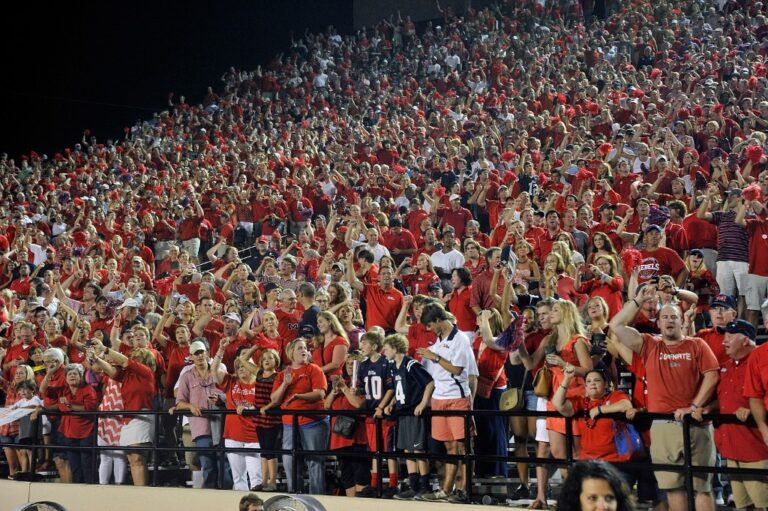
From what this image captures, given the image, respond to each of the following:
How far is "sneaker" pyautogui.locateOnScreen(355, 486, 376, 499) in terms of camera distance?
780 cm

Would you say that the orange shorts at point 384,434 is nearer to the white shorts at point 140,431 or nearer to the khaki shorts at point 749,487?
the white shorts at point 140,431

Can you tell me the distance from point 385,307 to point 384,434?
86.6 inches

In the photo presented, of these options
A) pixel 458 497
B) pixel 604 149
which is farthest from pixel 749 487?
pixel 604 149

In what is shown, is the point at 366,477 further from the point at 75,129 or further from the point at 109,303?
the point at 75,129

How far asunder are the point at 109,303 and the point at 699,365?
7.71 meters

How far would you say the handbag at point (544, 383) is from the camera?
282 inches

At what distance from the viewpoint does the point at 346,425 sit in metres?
8.02

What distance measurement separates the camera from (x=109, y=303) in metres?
12.0

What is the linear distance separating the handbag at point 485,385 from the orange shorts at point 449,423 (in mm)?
334

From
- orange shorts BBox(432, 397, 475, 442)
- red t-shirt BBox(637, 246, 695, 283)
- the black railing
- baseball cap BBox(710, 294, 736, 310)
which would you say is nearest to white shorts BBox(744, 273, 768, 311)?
red t-shirt BBox(637, 246, 695, 283)

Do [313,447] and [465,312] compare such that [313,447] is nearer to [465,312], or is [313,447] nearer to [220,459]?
[220,459]

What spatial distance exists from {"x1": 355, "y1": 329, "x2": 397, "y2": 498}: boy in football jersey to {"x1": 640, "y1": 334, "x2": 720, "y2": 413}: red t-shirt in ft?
6.85

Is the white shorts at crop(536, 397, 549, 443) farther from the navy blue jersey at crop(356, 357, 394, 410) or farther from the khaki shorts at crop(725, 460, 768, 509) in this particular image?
the khaki shorts at crop(725, 460, 768, 509)

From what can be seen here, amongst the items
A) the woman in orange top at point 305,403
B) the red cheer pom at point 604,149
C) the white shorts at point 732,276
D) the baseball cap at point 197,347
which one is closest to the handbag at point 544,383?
the woman in orange top at point 305,403
